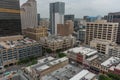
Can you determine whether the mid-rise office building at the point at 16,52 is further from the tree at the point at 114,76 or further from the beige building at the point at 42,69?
the tree at the point at 114,76

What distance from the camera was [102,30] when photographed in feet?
229

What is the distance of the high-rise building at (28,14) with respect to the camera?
130 m

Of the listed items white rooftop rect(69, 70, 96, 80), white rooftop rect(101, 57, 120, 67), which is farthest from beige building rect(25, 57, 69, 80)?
white rooftop rect(101, 57, 120, 67)

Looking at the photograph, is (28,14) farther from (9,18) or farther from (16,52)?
(16,52)

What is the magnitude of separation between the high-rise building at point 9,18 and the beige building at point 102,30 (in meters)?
49.7

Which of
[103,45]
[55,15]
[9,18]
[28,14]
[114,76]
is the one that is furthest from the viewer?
[28,14]

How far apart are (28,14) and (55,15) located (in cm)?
3203

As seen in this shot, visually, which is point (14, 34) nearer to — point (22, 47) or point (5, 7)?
point (5, 7)

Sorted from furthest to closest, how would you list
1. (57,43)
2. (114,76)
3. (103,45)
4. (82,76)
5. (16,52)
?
(57,43) → (103,45) → (16,52) → (114,76) → (82,76)

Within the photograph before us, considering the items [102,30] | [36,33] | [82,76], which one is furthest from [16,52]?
[102,30]

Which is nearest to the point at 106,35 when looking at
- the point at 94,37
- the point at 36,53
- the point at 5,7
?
the point at 94,37

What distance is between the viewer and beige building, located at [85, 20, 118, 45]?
6681 centimetres

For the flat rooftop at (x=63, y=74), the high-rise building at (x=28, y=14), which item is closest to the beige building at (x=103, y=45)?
the flat rooftop at (x=63, y=74)

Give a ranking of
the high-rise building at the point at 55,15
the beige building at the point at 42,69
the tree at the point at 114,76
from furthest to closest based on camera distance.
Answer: the high-rise building at the point at 55,15
the tree at the point at 114,76
the beige building at the point at 42,69
